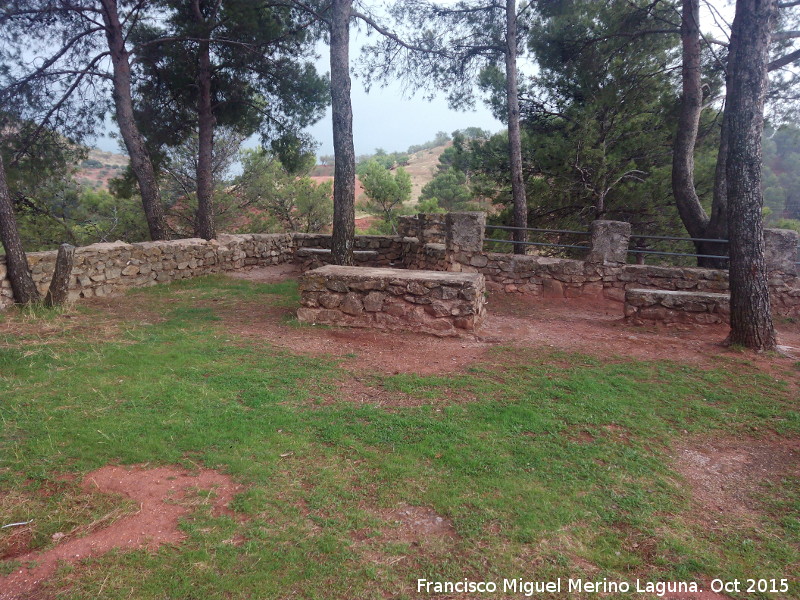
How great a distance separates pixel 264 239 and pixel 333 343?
22.3 feet

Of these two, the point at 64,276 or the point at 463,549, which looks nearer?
the point at 463,549

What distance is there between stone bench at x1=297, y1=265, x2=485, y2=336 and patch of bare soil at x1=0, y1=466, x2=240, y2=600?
321 centimetres

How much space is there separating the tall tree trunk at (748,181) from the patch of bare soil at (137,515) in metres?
5.24

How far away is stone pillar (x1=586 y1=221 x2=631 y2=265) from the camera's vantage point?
302 inches

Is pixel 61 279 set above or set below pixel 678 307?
above

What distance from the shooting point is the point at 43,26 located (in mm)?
9391

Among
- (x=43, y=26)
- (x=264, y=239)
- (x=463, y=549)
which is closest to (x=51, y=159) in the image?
(x=43, y=26)

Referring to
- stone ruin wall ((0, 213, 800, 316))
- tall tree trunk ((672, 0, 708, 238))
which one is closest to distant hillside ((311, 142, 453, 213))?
stone ruin wall ((0, 213, 800, 316))

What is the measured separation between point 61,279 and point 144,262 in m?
1.84

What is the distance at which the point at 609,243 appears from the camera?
7719 mm

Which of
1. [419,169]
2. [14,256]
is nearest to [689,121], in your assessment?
[14,256]

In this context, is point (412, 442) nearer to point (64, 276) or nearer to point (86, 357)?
point (86, 357)

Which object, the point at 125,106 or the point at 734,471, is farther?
the point at 125,106

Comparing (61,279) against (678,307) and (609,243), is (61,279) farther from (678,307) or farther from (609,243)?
(678,307)
